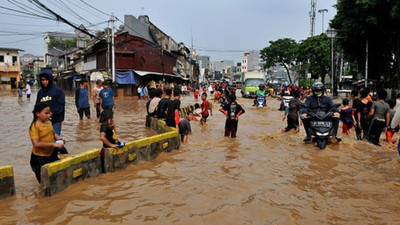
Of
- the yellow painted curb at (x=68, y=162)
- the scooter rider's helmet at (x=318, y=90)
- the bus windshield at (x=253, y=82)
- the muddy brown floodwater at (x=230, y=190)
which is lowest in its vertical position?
the muddy brown floodwater at (x=230, y=190)

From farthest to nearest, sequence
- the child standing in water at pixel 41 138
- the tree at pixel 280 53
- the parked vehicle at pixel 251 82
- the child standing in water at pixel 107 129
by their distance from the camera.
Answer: the tree at pixel 280 53
the parked vehicle at pixel 251 82
the child standing in water at pixel 107 129
the child standing in water at pixel 41 138

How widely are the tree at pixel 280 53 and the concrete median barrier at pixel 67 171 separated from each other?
53.9 meters

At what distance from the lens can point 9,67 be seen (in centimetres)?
5562

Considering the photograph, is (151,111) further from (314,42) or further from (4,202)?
(314,42)

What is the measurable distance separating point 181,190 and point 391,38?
875 inches

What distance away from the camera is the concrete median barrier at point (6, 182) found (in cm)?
482

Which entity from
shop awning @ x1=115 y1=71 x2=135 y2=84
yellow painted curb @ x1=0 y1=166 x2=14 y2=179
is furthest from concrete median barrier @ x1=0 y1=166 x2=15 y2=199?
shop awning @ x1=115 y1=71 x2=135 y2=84

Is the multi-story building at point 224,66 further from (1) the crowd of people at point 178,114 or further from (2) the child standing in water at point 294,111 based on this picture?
(2) the child standing in water at point 294,111

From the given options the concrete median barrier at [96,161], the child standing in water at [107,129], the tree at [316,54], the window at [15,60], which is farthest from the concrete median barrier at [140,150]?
the window at [15,60]

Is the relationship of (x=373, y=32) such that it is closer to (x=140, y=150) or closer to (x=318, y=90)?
(x=318, y=90)

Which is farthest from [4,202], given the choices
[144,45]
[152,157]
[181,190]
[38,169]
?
[144,45]

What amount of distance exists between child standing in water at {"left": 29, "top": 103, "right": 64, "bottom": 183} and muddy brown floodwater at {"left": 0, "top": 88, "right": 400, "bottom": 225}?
508 millimetres

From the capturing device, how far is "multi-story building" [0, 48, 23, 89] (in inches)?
2172

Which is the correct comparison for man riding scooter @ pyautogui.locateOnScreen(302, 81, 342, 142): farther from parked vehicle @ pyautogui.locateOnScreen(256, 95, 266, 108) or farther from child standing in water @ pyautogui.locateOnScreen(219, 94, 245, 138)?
parked vehicle @ pyautogui.locateOnScreen(256, 95, 266, 108)
